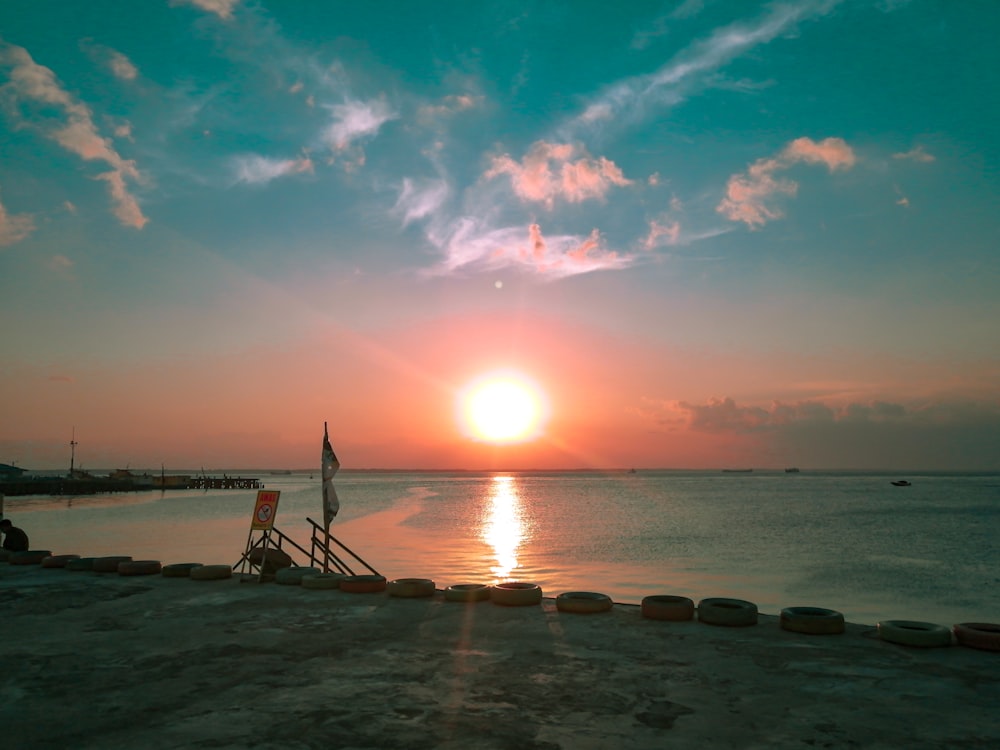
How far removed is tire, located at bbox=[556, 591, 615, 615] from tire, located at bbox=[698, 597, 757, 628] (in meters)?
2.11

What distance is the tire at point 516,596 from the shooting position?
15.9 metres

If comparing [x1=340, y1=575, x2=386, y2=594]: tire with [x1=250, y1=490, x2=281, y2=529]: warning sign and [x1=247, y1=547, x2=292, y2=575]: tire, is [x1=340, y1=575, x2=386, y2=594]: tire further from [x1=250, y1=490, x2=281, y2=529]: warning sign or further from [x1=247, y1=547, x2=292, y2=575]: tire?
[x1=247, y1=547, x2=292, y2=575]: tire

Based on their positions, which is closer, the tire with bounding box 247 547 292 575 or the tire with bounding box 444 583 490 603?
the tire with bounding box 444 583 490 603

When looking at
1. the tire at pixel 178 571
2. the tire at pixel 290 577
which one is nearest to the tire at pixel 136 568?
the tire at pixel 178 571

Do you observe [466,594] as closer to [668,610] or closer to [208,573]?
[668,610]

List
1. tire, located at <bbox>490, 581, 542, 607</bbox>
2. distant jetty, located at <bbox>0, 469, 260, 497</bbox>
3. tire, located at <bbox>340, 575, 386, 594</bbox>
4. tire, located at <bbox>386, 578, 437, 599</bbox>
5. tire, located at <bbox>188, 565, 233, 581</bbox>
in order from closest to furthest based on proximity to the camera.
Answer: tire, located at <bbox>490, 581, 542, 607</bbox> → tire, located at <bbox>386, 578, 437, 599</bbox> → tire, located at <bbox>340, 575, 386, 594</bbox> → tire, located at <bbox>188, 565, 233, 581</bbox> → distant jetty, located at <bbox>0, 469, 260, 497</bbox>

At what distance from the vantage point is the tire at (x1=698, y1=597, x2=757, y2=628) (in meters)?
13.7

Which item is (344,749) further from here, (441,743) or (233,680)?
(233,680)

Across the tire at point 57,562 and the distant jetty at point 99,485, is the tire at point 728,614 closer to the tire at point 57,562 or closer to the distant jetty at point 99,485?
the tire at point 57,562

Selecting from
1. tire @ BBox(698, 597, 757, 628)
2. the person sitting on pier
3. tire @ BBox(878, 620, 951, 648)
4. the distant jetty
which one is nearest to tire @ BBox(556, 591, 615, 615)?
tire @ BBox(698, 597, 757, 628)

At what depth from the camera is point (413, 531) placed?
208ft

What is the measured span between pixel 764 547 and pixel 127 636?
4869 cm

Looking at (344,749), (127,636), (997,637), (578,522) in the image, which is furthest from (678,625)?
(578,522)

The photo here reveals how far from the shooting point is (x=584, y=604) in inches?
598
